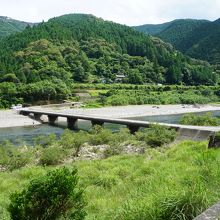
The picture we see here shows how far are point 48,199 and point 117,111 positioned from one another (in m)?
82.4

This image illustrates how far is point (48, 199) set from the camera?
6.83m

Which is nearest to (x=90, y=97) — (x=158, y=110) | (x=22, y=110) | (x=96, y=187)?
(x=158, y=110)

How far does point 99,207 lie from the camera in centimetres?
927

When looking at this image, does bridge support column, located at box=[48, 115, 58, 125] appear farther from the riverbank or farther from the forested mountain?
the forested mountain

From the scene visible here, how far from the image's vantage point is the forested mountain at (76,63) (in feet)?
328

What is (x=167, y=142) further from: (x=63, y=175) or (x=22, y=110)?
(x=22, y=110)

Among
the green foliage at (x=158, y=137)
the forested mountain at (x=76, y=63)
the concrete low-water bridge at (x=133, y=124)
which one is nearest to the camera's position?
the green foliage at (x=158, y=137)

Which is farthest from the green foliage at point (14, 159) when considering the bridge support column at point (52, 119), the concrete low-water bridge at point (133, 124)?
the bridge support column at point (52, 119)

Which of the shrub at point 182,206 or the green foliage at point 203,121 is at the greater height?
the shrub at point 182,206

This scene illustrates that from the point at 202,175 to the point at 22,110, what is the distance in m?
73.9

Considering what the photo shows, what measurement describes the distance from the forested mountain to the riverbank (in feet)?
44.4

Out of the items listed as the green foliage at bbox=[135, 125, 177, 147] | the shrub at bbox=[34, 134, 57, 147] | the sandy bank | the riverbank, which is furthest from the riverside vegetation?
the riverbank

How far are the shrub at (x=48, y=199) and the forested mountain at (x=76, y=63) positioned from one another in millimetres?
86386

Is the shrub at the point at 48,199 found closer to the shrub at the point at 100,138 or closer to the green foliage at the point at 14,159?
the green foliage at the point at 14,159
